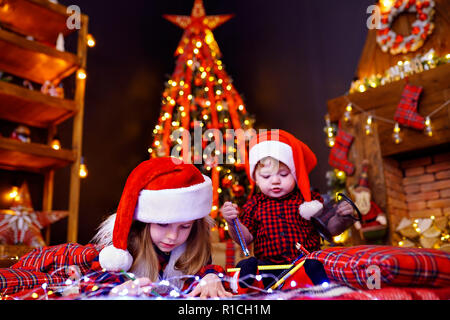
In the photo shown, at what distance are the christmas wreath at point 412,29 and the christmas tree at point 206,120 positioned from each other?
50.6 inches

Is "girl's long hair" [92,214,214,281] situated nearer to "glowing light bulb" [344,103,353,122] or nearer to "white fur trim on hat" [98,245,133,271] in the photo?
"white fur trim on hat" [98,245,133,271]

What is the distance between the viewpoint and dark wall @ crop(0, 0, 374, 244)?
352cm

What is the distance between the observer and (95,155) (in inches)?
138

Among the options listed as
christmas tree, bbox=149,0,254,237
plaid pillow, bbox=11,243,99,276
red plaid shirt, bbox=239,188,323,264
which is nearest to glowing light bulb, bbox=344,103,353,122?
christmas tree, bbox=149,0,254,237

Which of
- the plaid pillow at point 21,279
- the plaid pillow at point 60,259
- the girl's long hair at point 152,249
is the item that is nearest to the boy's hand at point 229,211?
the girl's long hair at point 152,249

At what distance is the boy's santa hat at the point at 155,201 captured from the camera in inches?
36.6

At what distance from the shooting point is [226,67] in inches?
182

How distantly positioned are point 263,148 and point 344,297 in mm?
845

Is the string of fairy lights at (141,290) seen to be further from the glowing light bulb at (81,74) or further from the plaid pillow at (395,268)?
the glowing light bulb at (81,74)

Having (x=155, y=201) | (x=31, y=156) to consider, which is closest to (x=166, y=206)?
(x=155, y=201)

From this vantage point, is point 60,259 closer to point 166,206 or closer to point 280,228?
point 166,206

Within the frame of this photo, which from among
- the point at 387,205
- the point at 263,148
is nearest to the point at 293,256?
the point at 263,148

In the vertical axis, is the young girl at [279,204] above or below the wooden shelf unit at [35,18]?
below
